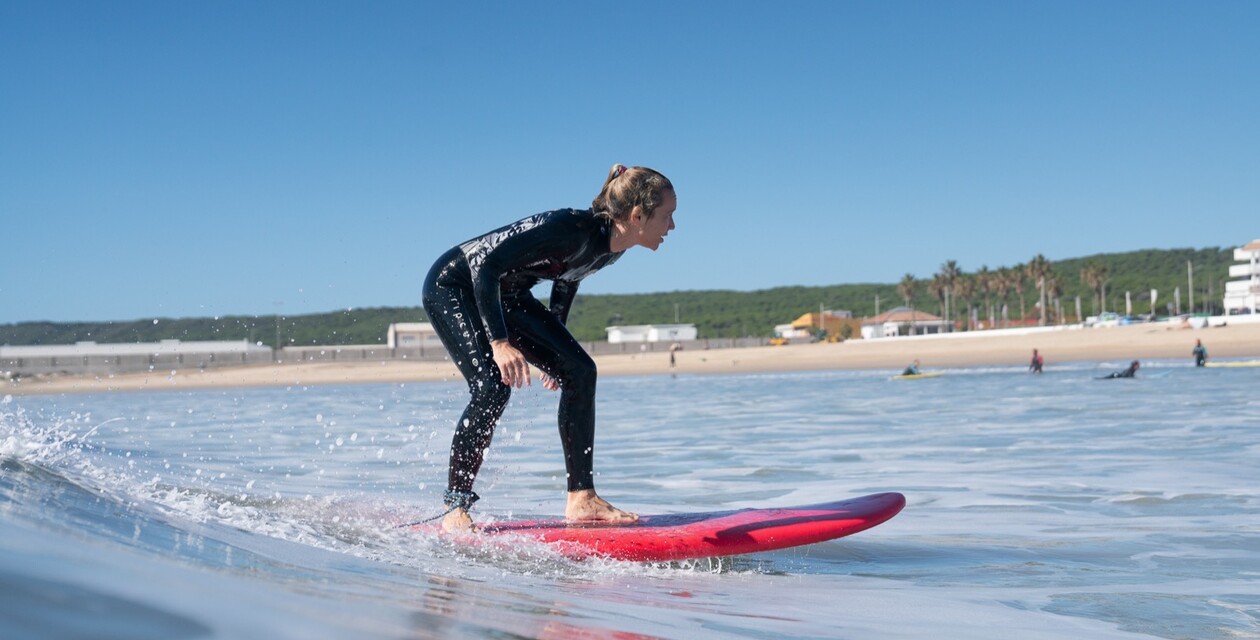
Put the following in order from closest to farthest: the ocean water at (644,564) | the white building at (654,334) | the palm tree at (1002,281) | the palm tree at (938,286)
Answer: the ocean water at (644,564) < the white building at (654,334) < the palm tree at (1002,281) < the palm tree at (938,286)

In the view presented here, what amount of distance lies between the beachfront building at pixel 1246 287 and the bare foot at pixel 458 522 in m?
86.7

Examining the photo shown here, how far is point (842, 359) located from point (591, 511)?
5372cm

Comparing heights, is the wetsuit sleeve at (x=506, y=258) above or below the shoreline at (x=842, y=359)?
above

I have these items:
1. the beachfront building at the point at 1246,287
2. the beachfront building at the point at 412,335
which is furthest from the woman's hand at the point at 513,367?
the beachfront building at the point at 1246,287

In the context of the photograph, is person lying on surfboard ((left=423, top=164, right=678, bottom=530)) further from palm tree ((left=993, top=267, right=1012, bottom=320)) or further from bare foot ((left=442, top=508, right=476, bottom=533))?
palm tree ((left=993, top=267, right=1012, bottom=320))

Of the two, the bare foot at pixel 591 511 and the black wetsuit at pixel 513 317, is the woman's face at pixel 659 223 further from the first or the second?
the bare foot at pixel 591 511

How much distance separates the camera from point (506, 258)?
4137mm

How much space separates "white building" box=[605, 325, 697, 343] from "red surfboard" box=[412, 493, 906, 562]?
77792 mm

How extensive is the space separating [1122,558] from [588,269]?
245 centimetres

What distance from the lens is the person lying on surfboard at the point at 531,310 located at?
4.14 m

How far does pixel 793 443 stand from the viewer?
10.0 m

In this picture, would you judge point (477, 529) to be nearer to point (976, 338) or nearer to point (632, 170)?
point (632, 170)

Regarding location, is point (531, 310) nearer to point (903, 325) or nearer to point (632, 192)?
point (632, 192)

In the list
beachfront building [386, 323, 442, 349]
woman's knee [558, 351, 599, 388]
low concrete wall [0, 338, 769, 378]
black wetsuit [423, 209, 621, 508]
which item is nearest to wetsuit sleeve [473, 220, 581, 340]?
black wetsuit [423, 209, 621, 508]
